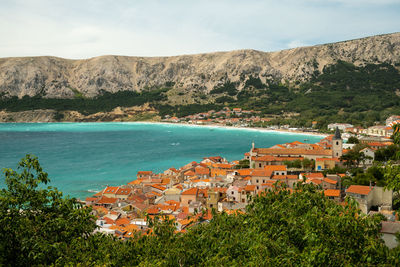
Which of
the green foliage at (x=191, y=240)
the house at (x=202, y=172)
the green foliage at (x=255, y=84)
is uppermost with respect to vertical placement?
the green foliage at (x=255, y=84)

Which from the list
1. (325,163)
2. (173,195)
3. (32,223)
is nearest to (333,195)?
Answer: (173,195)

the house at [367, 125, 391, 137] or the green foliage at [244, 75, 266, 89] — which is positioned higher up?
the green foliage at [244, 75, 266, 89]

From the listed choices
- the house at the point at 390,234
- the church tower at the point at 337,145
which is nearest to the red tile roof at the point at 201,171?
the church tower at the point at 337,145

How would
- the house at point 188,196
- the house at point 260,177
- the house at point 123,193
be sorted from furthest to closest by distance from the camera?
the house at point 123,193 → the house at point 260,177 → the house at point 188,196

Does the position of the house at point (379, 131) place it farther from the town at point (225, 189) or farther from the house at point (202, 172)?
the house at point (202, 172)

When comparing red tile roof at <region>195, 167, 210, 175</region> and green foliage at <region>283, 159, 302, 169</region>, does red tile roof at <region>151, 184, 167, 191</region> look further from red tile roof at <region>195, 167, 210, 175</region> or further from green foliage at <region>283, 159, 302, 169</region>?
green foliage at <region>283, 159, 302, 169</region>

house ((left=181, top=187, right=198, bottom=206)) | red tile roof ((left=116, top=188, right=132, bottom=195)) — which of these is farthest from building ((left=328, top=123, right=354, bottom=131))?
red tile roof ((left=116, top=188, right=132, bottom=195))

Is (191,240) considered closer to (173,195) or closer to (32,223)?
(32,223)
